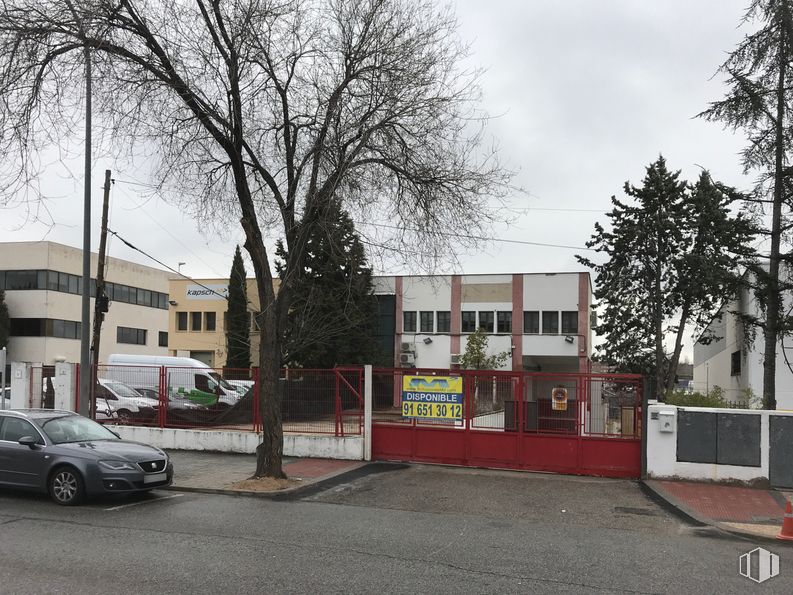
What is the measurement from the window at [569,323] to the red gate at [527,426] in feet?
97.0

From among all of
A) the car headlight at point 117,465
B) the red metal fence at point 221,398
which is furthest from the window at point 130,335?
the car headlight at point 117,465

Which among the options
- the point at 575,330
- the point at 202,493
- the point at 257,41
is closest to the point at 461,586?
the point at 202,493

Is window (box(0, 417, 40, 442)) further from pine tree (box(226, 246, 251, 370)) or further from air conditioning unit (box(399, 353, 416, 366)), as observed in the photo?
pine tree (box(226, 246, 251, 370))

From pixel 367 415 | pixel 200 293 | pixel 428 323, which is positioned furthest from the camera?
pixel 200 293

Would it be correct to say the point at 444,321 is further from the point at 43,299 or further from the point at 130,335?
the point at 43,299

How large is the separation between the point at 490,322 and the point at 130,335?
94.2ft

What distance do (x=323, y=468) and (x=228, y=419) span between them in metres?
3.67

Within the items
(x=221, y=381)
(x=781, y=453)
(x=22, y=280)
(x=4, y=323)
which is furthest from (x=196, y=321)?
(x=781, y=453)

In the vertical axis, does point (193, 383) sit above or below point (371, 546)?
above

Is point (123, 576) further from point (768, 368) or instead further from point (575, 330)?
point (575, 330)

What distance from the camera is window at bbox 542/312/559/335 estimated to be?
144 feet

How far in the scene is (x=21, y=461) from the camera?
1070 centimetres

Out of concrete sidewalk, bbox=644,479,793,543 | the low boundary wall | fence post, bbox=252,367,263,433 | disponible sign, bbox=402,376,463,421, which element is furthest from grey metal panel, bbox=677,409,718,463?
fence post, bbox=252,367,263,433

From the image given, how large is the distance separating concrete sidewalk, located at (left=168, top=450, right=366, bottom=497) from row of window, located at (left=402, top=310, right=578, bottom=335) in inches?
1179
